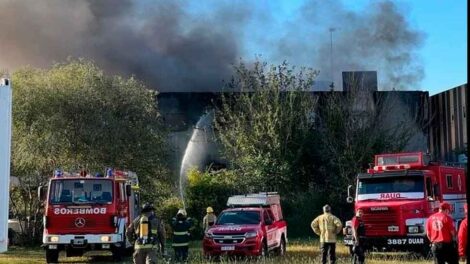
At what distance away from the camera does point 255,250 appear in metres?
14.6

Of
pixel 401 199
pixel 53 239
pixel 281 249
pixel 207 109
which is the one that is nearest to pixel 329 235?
pixel 401 199

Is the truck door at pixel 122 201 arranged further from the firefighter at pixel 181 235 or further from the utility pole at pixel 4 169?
the utility pole at pixel 4 169

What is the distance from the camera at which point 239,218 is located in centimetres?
1584

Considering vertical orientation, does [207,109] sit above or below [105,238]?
above

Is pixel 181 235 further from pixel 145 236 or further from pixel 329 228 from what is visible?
pixel 145 236

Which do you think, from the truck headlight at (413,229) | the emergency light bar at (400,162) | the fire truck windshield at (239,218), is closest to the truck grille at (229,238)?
the fire truck windshield at (239,218)

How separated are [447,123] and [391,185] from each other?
2480 cm

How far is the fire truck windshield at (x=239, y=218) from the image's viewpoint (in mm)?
15602

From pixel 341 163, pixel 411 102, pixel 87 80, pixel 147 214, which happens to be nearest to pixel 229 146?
pixel 341 163

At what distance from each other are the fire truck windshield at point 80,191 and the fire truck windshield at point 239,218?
9.44 feet

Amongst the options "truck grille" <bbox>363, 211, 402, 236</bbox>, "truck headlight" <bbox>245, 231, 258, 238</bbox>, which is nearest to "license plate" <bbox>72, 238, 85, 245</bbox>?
"truck headlight" <bbox>245, 231, 258, 238</bbox>

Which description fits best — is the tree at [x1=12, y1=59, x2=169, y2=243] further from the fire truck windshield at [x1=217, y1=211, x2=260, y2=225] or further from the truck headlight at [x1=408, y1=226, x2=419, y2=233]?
the truck headlight at [x1=408, y1=226, x2=419, y2=233]

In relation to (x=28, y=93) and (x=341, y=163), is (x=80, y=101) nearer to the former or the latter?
(x=28, y=93)

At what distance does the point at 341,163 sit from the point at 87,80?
1233cm
